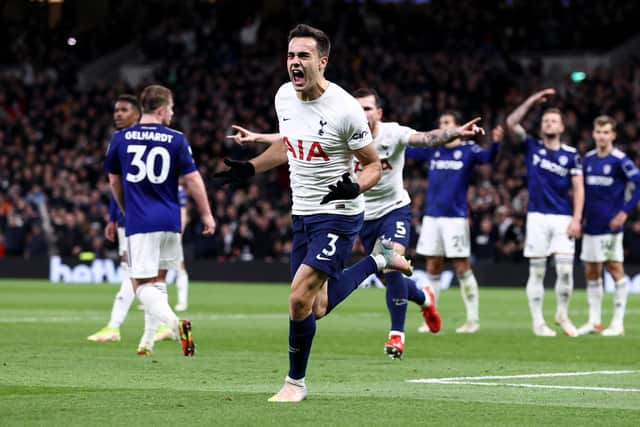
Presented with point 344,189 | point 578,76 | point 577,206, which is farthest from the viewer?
point 578,76

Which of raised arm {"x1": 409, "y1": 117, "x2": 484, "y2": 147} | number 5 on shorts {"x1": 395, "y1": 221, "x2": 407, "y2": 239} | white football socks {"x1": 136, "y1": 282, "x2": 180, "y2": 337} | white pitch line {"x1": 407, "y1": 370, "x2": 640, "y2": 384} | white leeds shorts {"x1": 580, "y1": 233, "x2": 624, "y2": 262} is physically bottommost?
white pitch line {"x1": 407, "y1": 370, "x2": 640, "y2": 384}

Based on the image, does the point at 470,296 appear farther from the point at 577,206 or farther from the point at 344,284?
the point at 344,284

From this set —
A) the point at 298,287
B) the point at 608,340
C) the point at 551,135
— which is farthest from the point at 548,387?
the point at 551,135

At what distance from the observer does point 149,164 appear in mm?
12039

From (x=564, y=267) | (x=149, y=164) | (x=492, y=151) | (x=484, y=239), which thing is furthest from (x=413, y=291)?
(x=484, y=239)

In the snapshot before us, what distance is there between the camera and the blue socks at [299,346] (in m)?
8.70

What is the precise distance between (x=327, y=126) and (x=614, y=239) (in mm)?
7902

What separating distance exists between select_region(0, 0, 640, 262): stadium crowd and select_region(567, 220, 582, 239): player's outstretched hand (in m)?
12.9

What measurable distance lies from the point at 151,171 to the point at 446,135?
284 centimetres

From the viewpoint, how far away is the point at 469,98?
35.2m

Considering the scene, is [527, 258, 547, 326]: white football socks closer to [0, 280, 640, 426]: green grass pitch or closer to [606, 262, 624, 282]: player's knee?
[0, 280, 640, 426]: green grass pitch

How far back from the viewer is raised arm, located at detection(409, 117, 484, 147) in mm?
10078

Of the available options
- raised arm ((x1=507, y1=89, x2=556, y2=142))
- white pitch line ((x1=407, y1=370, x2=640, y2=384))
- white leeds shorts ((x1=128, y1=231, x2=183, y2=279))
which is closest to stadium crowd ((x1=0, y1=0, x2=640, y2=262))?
raised arm ((x1=507, y1=89, x2=556, y2=142))

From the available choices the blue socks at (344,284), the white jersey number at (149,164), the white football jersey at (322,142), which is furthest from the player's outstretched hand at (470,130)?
the white jersey number at (149,164)
